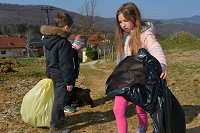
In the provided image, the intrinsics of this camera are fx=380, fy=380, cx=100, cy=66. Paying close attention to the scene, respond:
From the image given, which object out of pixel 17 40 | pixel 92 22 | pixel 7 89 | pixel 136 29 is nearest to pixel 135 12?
pixel 136 29

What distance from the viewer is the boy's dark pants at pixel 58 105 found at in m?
5.20

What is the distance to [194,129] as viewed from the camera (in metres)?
5.38

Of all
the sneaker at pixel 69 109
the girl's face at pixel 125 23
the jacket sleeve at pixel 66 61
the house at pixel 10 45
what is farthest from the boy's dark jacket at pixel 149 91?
the house at pixel 10 45

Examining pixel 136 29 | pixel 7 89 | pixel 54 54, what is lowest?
pixel 7 89

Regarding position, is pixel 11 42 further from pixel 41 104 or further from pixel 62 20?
pixel 62 20

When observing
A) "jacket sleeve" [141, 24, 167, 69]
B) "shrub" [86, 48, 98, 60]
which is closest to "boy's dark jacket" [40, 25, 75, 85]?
"jacket sleeve" [141, 24, 167, 69]

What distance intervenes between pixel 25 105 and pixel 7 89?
12.7ft

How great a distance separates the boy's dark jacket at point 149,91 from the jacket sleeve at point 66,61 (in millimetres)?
1068

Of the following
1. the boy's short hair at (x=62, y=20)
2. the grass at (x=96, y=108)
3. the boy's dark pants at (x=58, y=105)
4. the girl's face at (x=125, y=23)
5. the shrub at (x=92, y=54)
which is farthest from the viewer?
the shrub at (x=92, y=54)

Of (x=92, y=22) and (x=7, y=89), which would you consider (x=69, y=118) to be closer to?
(x=7, y=89)

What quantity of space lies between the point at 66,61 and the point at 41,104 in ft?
3.11

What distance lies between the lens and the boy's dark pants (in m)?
5.20

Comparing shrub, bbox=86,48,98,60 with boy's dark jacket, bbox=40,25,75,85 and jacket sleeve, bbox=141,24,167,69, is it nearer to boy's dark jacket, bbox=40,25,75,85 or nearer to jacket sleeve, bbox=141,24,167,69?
boy's dark jacket, bbox=40,25,75,85

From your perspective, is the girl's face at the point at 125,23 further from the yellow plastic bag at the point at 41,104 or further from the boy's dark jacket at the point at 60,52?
the yellow plastic bag at the point at 41,104
